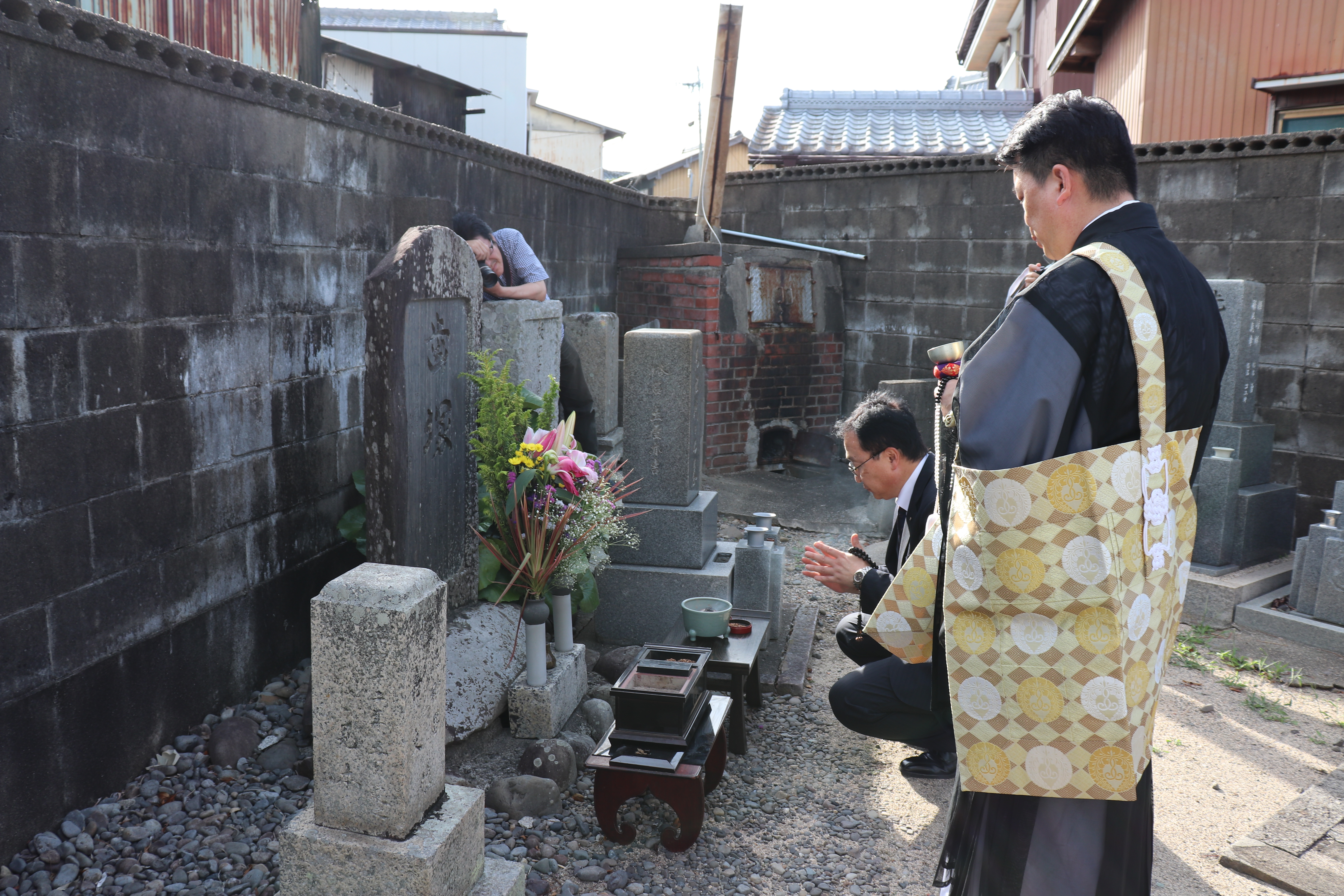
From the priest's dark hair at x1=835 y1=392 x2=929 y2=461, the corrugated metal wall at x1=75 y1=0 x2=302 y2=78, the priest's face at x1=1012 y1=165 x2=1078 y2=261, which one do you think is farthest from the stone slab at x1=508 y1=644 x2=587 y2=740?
the corrugated metal wall at x1=75 y1=0 x2=302 y2=78

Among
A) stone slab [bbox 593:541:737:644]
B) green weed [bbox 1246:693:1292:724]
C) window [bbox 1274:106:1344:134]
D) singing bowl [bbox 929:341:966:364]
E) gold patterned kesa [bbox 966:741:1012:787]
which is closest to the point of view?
gold patterned kesa [bbox 966:741:1012:787]

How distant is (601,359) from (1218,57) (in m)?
6.01

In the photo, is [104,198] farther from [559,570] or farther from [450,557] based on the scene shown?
[559,570]

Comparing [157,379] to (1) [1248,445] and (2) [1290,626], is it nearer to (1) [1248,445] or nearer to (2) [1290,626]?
(2) [1290,626]

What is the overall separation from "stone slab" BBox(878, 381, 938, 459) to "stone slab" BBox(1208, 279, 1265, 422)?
1.97 m

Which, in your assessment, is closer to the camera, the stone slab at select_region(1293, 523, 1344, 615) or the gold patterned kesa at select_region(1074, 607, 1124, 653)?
the gold patterned kesa at select_region(1074, 607, 1124, 653)

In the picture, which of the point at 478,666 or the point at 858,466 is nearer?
the point at 858,466

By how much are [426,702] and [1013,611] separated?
1.47 m

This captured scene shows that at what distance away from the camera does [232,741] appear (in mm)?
3605

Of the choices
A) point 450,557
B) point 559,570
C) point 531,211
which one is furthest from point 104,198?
point 531,211

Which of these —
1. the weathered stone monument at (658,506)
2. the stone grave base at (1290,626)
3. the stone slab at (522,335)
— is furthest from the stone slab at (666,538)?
the stone grave base at (1290,626)

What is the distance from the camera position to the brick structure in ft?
27.9

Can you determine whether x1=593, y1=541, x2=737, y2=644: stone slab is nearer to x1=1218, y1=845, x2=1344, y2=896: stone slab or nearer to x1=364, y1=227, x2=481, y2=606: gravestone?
x1=364, y1=227, x2=481, y2=606: gravestone

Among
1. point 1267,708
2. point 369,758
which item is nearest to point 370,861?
point 369,758
